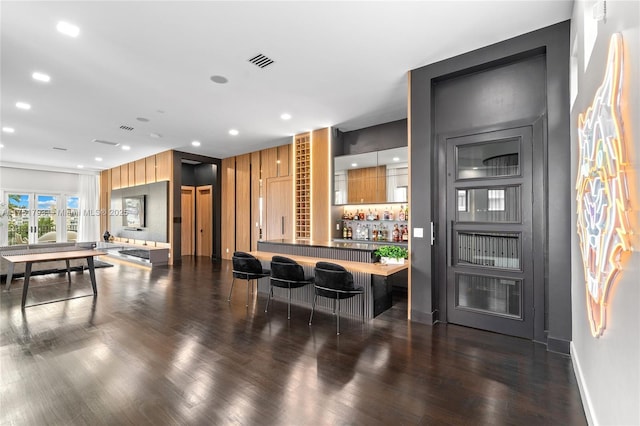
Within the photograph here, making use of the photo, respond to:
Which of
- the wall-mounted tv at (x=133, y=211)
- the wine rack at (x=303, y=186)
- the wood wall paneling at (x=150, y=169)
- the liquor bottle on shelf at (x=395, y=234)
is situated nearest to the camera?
the liquor bottle on shelf at (x=395, y=234)

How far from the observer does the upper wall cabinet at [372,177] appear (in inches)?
215

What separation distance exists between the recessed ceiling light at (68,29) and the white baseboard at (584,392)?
5.30 metres

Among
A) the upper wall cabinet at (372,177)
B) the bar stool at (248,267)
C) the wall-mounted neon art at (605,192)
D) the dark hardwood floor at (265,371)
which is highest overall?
the upper wall cabinet at (372,177)

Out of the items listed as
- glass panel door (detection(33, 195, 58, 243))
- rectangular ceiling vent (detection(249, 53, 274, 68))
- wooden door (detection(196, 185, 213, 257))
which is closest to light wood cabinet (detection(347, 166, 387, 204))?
rectangular ceiling vent (detection(249, 53, 274, 68))

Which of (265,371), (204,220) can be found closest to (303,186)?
(265,371)

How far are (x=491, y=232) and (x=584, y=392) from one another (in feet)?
5.71

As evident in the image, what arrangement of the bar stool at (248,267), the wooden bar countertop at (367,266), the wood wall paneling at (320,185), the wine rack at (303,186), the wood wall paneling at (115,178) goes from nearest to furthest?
the wooden bar countertop at (367,266) < the bar stool at (248,267) < the wood wall paneling at (320,185) < the wine rack at (303,186) < the wood wall paneling at (115,178)

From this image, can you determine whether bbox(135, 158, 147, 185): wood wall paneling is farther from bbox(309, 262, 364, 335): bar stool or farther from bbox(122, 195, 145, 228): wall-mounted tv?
bbox(309, 262, 364, 335): bar stool

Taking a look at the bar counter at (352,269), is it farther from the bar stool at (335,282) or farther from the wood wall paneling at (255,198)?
the wood wall paneling at (255,198)

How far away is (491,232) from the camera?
3.48 m

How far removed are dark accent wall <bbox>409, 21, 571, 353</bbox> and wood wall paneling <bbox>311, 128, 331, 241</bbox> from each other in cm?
268

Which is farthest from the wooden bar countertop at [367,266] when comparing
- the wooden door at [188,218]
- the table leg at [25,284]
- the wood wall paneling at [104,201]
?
the wood wall paneling at [104,201]

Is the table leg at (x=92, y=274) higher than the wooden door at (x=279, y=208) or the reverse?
the reverse

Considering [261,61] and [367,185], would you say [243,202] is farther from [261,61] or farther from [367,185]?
[261,61]
